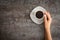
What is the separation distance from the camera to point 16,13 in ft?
4.46

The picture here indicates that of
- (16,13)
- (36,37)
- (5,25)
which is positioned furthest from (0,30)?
(36,37)

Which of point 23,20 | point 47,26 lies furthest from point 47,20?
point 23,20

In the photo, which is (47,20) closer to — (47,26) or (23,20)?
(47,26)

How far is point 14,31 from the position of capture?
53.6 inches

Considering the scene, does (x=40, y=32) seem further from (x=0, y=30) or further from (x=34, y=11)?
(x=0, y=30)

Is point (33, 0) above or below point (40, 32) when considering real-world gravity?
above

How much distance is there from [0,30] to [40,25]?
0.32 meters

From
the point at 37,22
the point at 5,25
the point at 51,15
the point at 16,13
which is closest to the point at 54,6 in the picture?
the point at 51,15

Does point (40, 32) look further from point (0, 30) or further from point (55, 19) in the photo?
point (0, 30)

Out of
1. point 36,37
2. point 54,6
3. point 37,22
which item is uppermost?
point 54,6

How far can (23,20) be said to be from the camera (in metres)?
1.36

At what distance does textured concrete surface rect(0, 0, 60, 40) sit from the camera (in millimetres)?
1349

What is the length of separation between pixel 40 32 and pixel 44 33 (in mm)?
33

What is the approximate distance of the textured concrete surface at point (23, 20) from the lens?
1349mm
